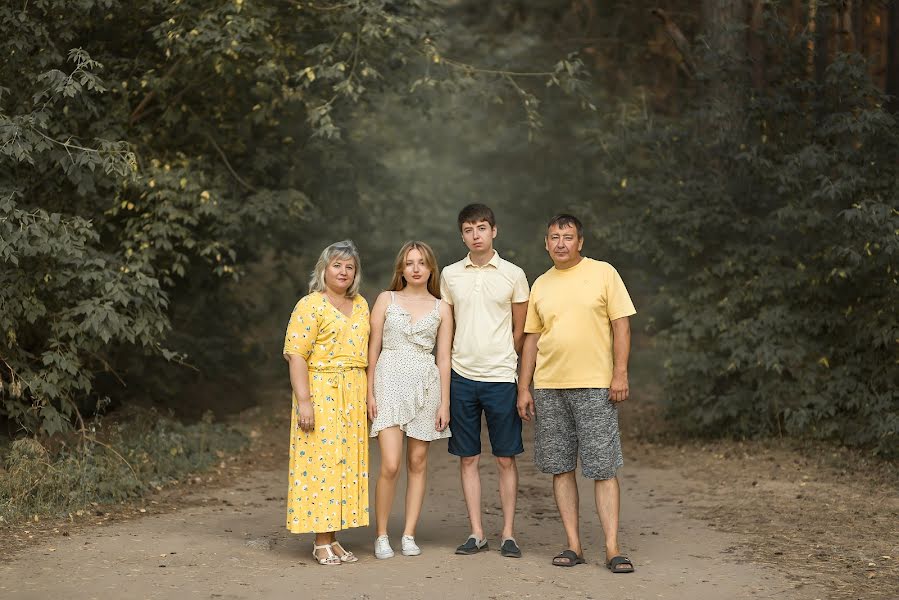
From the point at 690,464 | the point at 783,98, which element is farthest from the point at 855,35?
the point at 690,464

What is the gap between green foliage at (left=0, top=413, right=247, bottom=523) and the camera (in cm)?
809

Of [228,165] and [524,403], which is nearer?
[524,403]

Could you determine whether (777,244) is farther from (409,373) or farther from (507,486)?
(409,373)

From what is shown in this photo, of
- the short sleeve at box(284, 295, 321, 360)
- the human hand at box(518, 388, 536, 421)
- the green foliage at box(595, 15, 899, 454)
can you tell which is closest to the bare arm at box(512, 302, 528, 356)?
the human hand at box(518, 388, 536, 421)

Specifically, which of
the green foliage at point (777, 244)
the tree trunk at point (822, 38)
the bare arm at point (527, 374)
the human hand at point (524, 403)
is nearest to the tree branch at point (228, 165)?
the green foliage at point (777, 244)

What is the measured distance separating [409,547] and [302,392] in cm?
116

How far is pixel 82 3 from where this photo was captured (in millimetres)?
8977

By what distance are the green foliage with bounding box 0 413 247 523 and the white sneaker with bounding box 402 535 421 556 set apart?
2777 mm

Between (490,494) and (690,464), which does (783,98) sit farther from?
(490,494)

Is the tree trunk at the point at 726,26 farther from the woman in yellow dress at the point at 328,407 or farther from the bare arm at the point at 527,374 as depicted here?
the woman in yellow dress at the point at 328,407

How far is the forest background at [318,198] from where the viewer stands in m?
8.99

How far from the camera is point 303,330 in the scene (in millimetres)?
6406

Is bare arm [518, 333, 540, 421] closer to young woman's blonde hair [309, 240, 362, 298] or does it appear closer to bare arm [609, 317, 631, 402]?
bare arm [609, 317, 631, 402]

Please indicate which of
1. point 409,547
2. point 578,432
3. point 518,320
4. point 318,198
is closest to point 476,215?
point 518,320
